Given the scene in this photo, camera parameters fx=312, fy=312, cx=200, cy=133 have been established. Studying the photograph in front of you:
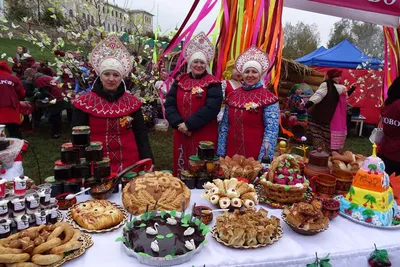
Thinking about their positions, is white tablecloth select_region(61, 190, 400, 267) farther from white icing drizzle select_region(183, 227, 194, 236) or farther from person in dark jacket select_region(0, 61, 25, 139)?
person in dark jacket select_region(0, 61, 25, 139)

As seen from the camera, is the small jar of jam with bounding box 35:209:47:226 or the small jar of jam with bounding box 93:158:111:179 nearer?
the small jar of jam with bounding box 35:209:47:226

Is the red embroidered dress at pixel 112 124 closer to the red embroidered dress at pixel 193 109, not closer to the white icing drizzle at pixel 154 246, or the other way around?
the red embroidered dress at pixel 193 109

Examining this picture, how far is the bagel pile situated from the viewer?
1162mm

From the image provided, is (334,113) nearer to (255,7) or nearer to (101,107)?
(255,7)

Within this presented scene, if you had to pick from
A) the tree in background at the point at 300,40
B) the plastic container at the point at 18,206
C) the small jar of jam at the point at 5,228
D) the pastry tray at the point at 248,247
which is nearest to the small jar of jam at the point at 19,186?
the plastic container at the point at 18,206

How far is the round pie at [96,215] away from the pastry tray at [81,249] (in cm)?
8

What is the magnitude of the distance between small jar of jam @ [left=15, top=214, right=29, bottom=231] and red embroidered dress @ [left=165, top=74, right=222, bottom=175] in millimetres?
1580

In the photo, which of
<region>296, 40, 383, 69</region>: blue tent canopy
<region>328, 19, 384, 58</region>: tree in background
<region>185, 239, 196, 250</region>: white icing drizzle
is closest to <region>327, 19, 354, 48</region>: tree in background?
<region>328, 19, 384, 58</region>: tree in background

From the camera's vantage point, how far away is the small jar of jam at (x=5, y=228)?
4.27 feet

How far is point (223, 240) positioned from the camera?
145 cm

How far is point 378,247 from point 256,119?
1.49 m

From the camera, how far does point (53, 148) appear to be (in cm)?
587

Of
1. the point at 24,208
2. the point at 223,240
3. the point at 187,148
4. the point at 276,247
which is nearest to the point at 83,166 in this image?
the point at 24,208

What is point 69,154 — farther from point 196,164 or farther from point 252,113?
point 252,113
